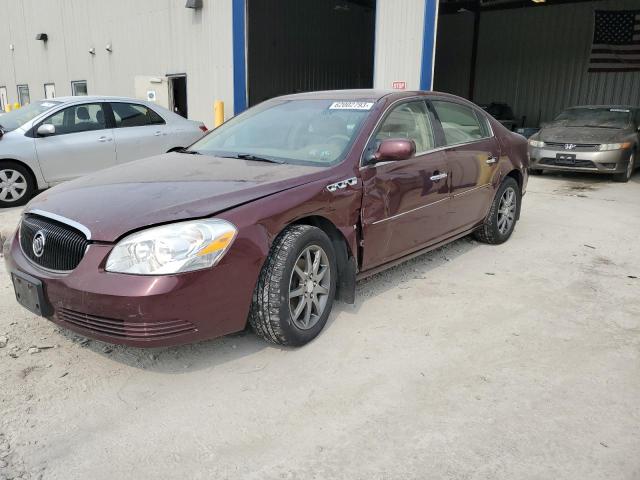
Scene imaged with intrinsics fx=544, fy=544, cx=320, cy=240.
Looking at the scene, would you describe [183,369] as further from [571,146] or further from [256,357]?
[571,146]

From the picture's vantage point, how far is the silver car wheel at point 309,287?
3.25m

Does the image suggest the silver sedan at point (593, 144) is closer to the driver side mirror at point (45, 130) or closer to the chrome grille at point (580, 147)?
the chrome grille at point (580, 147)

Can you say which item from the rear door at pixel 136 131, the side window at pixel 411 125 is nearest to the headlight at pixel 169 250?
the side window at pixel 411 125

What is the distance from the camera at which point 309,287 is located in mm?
3318

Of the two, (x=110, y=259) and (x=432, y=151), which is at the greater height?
(x=432, y=151)

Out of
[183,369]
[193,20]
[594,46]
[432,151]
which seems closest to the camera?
[183,369]

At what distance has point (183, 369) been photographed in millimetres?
3090

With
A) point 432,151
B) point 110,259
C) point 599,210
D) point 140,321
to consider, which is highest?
point 432,151

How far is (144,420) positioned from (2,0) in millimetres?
25267

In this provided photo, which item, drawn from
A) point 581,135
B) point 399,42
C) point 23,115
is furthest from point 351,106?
point 581,135

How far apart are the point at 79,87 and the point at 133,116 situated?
11918 millimetres

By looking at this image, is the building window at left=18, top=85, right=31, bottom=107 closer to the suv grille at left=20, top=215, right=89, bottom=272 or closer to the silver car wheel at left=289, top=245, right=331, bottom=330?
A: the suv grille at left=20, top=215, right=89, bottom=272

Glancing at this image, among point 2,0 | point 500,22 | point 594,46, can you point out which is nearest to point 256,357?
point 594,46

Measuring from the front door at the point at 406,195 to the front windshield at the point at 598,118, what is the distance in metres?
8.05
